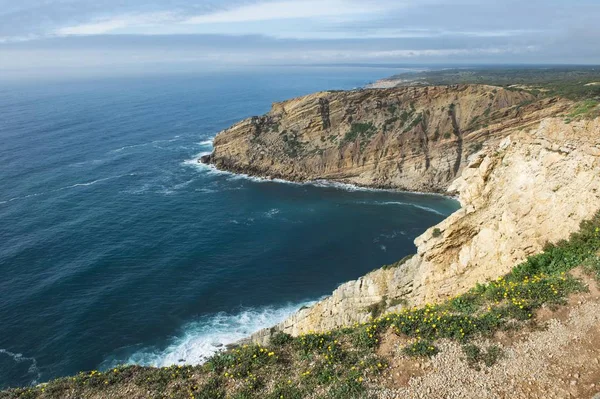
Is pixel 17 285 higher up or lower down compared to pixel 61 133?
lower down

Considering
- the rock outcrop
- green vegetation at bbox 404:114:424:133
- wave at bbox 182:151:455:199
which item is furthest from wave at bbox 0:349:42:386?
green vegetation at bbox 404:114:424:133

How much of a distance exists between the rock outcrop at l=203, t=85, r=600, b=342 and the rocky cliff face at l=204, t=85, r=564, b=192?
8.9 inches

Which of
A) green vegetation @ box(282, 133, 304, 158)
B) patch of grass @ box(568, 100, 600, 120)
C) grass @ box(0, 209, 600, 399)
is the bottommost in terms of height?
green vegetation @ box(282, 133, 304, 158)

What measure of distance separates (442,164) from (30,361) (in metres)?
71.2

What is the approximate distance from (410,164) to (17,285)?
67.2 meters

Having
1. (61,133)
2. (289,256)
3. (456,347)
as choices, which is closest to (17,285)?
(289,256)

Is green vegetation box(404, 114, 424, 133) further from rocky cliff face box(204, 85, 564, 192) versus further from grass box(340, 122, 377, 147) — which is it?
grass box(340, 122, 377, 147)

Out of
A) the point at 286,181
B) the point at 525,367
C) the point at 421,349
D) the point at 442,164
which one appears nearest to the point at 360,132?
the point at 442,164

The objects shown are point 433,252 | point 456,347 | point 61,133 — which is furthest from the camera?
point 61,133

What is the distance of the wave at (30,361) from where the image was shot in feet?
101

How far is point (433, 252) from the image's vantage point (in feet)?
83.1

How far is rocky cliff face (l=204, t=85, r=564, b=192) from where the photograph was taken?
76.7 m

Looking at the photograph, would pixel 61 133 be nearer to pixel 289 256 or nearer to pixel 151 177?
pixel 151 177

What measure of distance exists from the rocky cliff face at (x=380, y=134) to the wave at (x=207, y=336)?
151 ft
